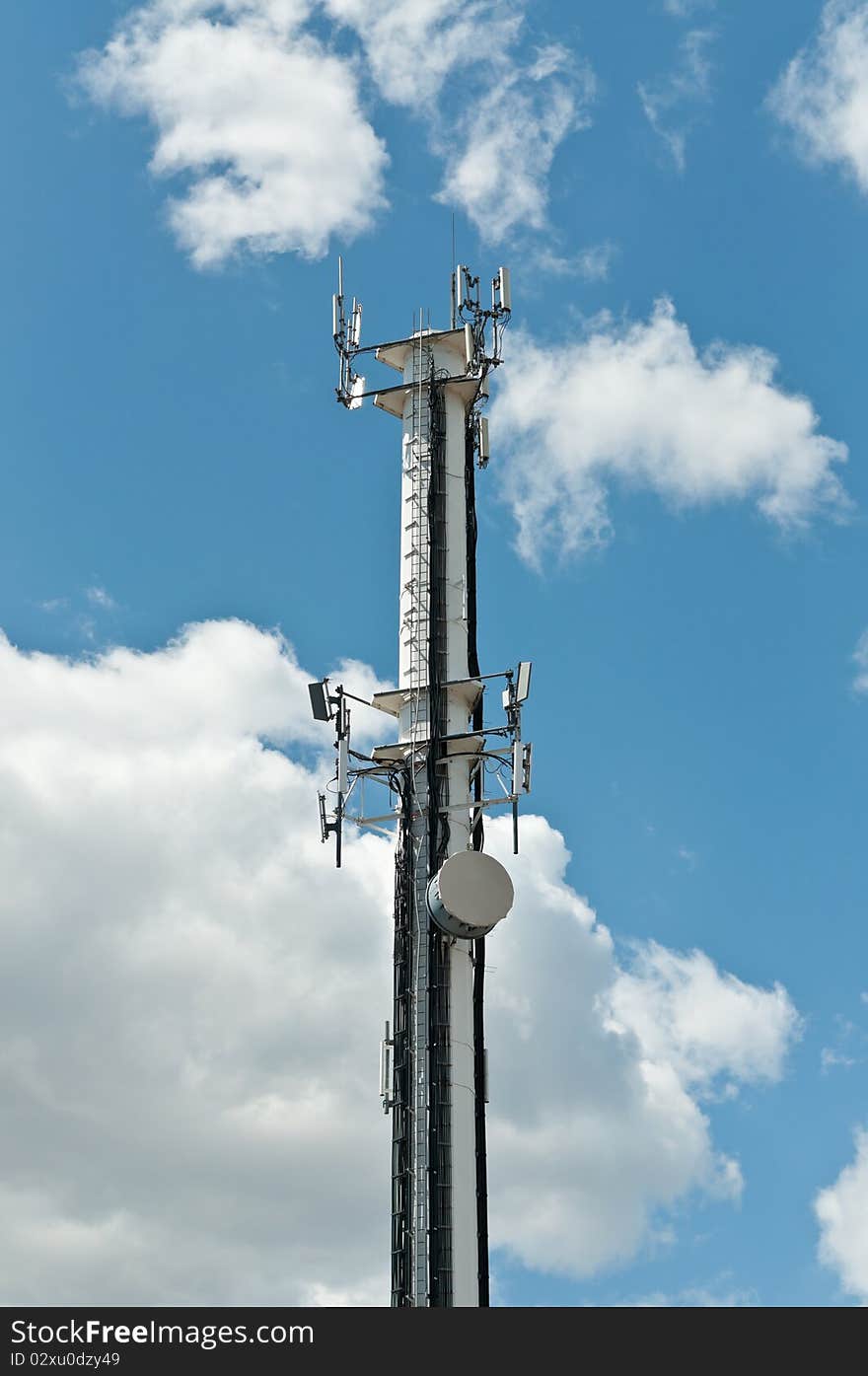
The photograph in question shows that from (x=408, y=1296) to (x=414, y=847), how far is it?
12.7 meters

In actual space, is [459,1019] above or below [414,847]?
below

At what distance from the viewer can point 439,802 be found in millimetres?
53094

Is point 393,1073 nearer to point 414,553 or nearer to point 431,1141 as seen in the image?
point 431,1141

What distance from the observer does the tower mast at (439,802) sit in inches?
1921

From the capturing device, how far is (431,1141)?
4912cm

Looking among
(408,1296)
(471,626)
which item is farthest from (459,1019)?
(471,626)

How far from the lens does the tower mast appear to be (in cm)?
4878

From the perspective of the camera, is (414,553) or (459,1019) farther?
(414,553)

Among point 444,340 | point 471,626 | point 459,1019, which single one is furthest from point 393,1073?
point 444,340

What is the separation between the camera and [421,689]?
54.8 metres
